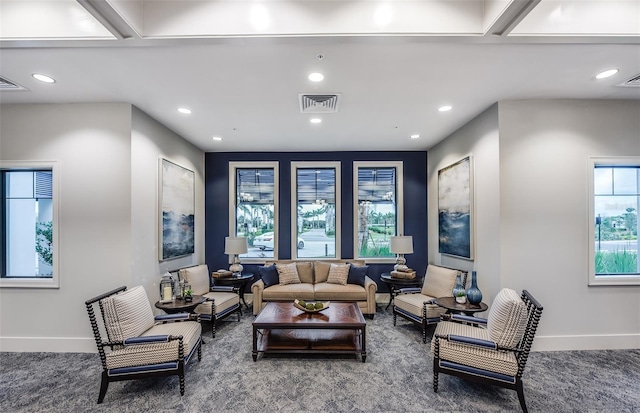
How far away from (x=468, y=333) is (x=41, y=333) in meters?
4.66

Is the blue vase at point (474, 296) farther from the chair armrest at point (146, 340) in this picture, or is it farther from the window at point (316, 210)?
the chair armrest at point (146, 340)

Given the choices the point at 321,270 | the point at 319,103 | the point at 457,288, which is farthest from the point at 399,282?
the point at 319,103

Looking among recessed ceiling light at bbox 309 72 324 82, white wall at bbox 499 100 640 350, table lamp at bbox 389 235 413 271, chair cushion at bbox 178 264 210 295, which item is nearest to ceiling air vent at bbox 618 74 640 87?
white wall at bbox 499 100 640 350

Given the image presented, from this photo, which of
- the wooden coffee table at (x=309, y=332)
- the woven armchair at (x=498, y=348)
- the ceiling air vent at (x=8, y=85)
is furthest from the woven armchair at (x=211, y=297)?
the woven armchair at (x=498, y=348)

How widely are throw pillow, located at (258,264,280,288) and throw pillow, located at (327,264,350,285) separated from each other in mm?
914

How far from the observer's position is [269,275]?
5.04 metres

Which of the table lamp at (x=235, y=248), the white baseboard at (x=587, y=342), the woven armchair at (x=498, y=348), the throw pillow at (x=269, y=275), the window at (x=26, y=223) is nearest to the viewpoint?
the woven armchair at (x=498, y=348)

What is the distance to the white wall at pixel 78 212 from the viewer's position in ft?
11.3

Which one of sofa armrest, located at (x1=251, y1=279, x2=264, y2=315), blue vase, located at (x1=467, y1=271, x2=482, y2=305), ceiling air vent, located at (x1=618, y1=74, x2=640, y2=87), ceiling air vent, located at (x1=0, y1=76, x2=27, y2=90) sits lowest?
sofa armrest, located at (x1=251, y1=279, x2=264, y2=315)

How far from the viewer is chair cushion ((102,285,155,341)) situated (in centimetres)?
263

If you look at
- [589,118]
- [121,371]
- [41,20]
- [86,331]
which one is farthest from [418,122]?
A: [86,331]

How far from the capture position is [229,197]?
588cm

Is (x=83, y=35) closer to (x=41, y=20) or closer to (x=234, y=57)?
(x=41, y=20)

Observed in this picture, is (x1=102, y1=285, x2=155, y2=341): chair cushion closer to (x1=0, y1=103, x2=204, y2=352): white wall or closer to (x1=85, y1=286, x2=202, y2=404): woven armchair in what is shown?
(x1=85, y1=286, x2=202, y2=404): woven armchair
